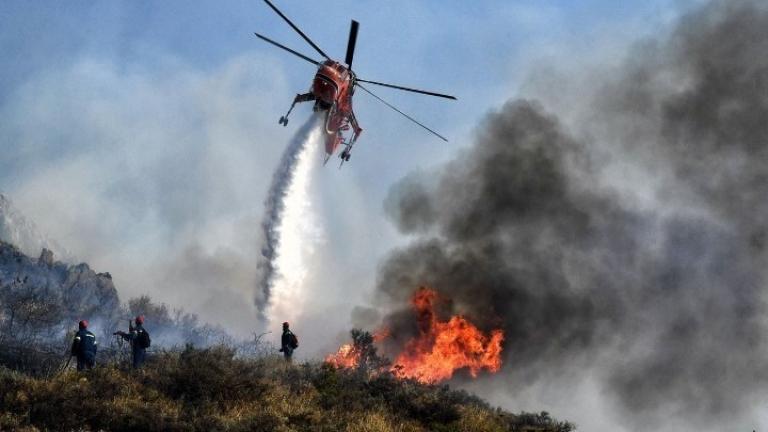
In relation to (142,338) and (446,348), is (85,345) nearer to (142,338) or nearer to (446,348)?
(142,338)

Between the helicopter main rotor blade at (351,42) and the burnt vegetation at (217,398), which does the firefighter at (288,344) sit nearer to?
the burnt vegetation at (217,398)

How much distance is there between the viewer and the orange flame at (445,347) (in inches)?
1296

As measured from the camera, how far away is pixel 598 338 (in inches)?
1588

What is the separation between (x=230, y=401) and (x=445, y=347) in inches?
856

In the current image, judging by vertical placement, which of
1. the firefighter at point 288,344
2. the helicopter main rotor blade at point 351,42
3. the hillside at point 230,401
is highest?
the helicopter main rotor blade at point 351,42

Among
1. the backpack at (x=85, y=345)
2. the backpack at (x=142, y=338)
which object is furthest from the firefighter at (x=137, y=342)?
the backpack at (x=85, y=345)

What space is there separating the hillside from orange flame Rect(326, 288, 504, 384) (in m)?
14.9

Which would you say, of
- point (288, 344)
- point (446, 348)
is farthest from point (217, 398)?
point (446, 348)

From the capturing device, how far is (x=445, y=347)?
33.9 meters

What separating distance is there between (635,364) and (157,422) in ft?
127

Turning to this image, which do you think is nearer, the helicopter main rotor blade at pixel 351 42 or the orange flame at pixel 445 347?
the helicopter main rotor blade at pixel 351 42

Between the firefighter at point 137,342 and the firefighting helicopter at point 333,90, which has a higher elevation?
the firefighting helicopter at point 333,90

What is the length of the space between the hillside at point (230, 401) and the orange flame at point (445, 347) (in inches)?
586

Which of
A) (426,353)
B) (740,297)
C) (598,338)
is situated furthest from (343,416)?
(740,297)
